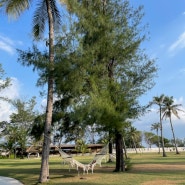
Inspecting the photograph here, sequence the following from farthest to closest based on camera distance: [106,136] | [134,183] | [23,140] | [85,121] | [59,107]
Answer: [23,140] < [59,107] < [106,136] < [85,121] < [134,183]

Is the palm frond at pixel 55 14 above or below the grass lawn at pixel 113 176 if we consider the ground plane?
above

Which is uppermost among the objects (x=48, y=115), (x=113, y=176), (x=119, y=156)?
(x=48, y=115)

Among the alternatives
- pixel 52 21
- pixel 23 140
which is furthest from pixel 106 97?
pixel 23 140

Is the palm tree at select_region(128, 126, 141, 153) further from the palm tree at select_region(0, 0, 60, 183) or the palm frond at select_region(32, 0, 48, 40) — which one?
the palm frond at select_region(32, 0, 48, 40)

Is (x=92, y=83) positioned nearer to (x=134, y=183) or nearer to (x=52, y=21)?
(x=52, y=21)

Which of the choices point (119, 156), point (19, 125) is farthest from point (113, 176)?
point (19, 125)

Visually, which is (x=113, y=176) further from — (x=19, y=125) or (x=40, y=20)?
(x=19, y=125)

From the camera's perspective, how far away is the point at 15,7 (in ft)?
49.9

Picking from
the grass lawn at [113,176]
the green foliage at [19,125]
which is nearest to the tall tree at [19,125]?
the green foliage at [19,125]

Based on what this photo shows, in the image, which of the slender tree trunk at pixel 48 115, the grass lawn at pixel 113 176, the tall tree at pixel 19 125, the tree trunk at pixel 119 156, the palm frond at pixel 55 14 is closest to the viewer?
the grass lawn at pixel 113 176

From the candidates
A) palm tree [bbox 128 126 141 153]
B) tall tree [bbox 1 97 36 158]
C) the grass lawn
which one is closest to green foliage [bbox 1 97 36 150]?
tall tree [bbox 1 97 36 158]

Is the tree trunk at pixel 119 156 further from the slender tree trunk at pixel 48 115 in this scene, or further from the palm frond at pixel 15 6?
the palm frond at pixel 15 6

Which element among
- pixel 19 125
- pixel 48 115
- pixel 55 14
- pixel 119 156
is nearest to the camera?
pixel 48 115

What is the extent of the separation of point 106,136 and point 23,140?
157ft
